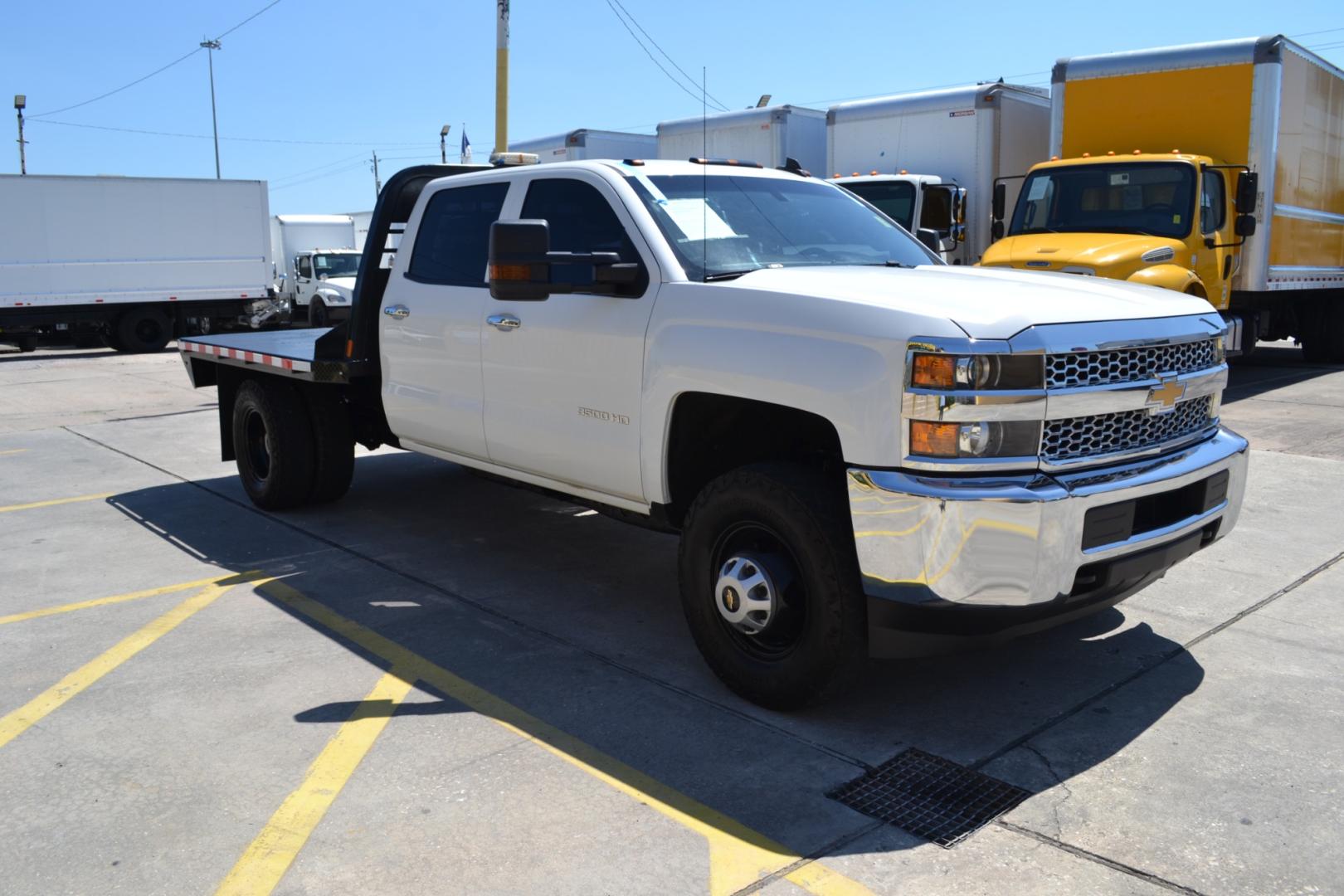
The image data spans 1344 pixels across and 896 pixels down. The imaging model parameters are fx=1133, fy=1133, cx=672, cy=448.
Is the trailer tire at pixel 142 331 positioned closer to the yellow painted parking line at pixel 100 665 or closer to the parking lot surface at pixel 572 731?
the parking lot surface at pixel 572 731

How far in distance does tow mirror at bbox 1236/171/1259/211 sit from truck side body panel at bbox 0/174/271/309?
1994 centimetres

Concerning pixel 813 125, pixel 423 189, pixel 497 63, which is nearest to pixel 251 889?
pixel 423 189

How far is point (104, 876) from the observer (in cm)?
309

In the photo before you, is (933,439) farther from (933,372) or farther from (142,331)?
(142,331)

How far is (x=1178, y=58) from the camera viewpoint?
11922 mm

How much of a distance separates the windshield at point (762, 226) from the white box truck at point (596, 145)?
12211 millimetres

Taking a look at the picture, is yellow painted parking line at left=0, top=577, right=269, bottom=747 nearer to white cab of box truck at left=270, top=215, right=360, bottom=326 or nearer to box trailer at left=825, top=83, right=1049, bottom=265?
box trailer at left=825, top=83, right=1049, bottom=265

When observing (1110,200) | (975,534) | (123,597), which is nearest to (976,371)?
(975,534)

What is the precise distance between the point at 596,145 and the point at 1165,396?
14.6m

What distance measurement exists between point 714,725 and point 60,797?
212 cm

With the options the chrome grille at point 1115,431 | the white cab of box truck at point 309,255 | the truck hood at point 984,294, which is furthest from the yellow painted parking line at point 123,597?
the white cab of box truck at point 309,255

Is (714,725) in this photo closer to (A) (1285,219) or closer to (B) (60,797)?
(B) (60,797)

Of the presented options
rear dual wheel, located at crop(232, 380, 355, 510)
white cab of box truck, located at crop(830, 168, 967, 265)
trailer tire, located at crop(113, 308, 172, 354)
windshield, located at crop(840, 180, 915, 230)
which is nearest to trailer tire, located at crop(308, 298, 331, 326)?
trailer tire, located at crop(113, 308, 172, 354)

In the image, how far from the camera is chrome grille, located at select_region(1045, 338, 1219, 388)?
3.58 m
